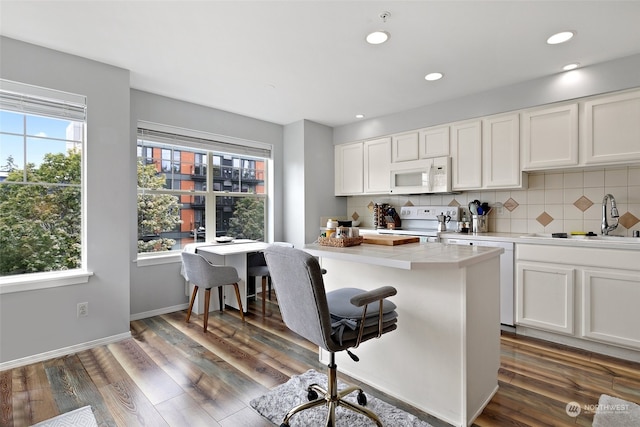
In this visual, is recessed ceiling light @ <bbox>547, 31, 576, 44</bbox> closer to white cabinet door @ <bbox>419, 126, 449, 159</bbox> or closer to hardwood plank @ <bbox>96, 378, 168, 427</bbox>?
white cabinet door @ <bbox>419, 126, 449, 159</bbox>

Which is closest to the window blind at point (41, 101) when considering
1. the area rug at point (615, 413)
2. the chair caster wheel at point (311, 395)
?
the chair caster wheel at point (311, 395)

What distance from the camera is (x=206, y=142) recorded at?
397 centimetres

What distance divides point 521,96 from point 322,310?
310 centimetres

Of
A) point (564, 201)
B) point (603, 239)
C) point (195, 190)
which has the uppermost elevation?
point (195, 190)

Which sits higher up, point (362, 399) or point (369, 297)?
point (369, 297)

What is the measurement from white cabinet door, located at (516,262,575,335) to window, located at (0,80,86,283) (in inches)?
156

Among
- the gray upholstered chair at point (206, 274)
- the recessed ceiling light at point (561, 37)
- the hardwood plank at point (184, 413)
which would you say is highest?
the recessed ceiling light at point (561, 37)

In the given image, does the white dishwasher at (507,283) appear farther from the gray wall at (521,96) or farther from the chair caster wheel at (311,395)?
the chair caster wheel at (311,395)

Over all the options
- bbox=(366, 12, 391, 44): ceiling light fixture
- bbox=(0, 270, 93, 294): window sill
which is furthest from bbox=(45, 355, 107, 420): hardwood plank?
bbox=(366, 12, 391, 44): ceiling light fixture

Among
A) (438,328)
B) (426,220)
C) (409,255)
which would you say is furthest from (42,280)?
(426,220)

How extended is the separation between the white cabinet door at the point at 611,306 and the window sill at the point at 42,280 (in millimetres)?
4187

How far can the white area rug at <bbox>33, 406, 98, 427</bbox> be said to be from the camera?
1.74 metres

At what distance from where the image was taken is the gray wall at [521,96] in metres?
2.68

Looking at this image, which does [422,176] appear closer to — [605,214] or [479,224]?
[479,224]
